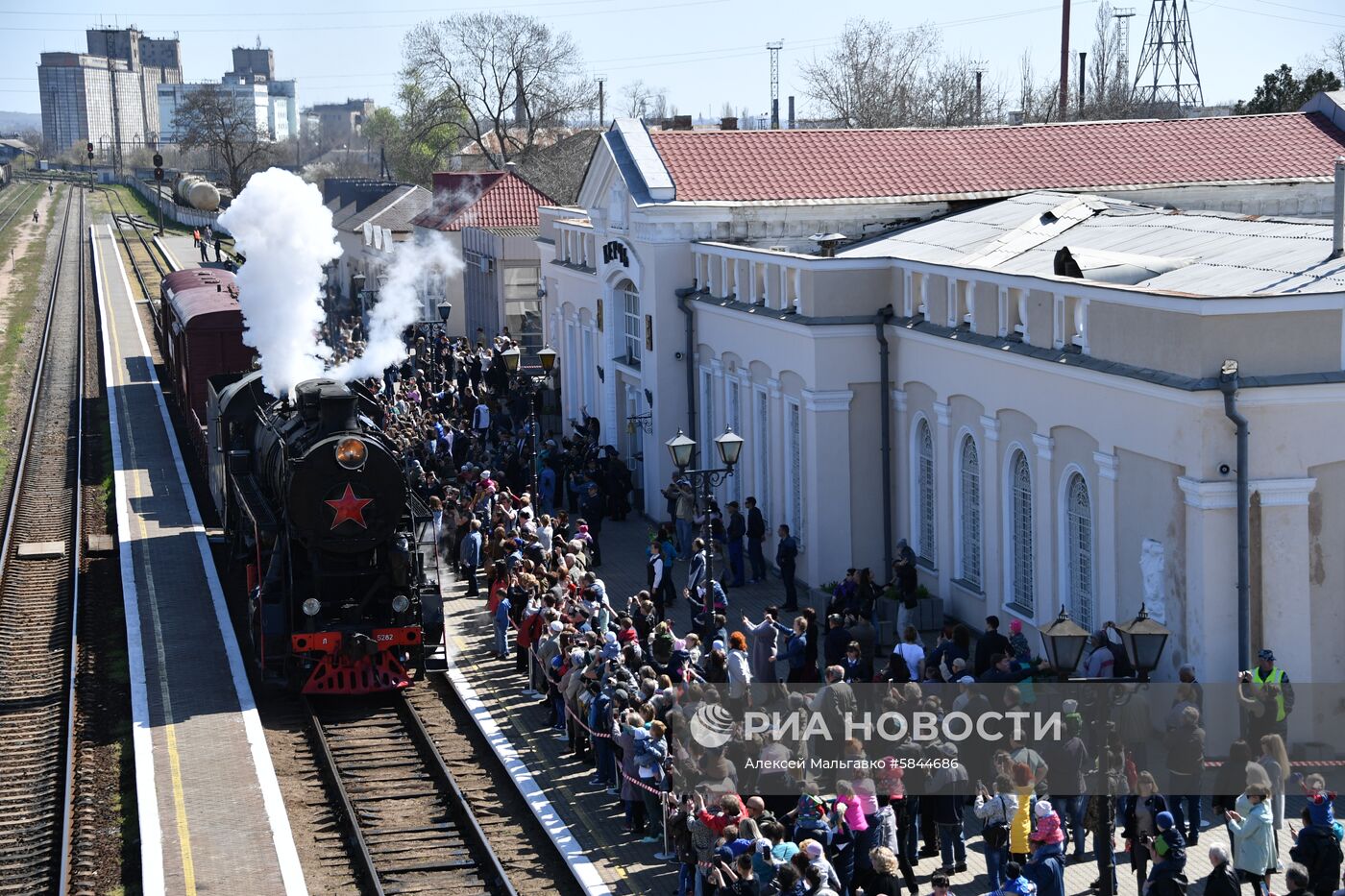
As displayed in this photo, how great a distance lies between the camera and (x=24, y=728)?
1955 cm

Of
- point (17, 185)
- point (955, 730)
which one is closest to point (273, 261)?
point (955, 730)

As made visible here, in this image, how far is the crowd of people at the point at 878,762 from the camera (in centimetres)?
1208

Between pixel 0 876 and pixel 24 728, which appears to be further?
pixel 24 728

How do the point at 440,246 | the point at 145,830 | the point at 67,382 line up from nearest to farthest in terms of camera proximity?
the point at 145,830 → the point at 67,382 → the point at 440,246

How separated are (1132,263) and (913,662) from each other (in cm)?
605

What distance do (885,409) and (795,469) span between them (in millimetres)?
2043

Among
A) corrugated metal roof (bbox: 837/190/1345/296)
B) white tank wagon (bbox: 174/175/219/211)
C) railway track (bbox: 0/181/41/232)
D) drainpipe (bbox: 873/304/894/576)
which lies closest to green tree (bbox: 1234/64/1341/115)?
corrugated metal roof (bbox: 837/190/1345/296)

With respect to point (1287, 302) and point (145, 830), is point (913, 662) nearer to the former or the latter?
point (1287, 302)

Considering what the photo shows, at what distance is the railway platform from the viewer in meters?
15.1

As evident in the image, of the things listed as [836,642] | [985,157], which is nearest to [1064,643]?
[836,642]

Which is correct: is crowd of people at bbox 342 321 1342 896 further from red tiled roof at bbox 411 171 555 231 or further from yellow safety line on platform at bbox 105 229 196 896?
red tiled roof at bbox 411 171 555 231

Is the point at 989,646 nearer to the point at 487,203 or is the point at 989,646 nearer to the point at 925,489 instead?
the point at 925,489

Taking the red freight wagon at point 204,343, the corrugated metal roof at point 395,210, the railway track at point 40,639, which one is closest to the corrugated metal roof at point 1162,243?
the red freight wagon at point 204,343

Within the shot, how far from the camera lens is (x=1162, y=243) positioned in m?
21.2
